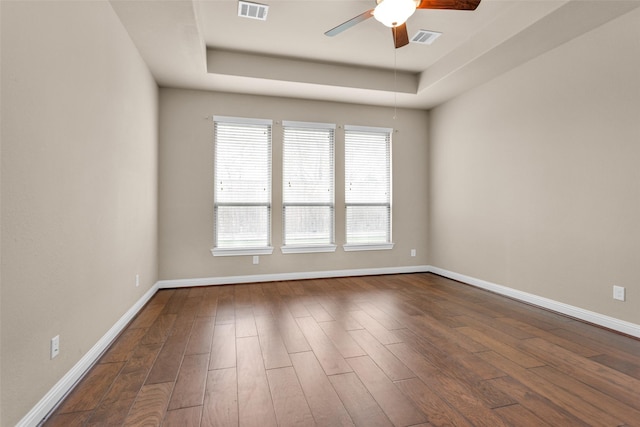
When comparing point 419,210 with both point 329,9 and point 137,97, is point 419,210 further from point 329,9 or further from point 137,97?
point 137,97

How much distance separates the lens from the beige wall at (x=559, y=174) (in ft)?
9.27

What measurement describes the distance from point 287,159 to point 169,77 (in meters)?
1.86

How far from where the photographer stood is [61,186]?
188 cm

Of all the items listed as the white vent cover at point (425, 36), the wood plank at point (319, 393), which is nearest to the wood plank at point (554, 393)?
the wood plank at point (319, 393)

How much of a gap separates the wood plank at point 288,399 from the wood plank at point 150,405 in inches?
23.4

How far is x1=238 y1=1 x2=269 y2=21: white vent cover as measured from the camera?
3036 millimetres

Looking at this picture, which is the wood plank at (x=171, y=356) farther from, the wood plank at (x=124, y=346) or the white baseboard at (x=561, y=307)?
the white baseboard at (x=561, y=307)

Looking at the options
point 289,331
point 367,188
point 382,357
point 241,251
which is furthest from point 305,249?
point 382,357

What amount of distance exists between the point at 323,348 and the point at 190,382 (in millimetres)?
976

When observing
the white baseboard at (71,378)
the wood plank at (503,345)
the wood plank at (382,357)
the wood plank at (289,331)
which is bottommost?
the wood plank at (289,331)

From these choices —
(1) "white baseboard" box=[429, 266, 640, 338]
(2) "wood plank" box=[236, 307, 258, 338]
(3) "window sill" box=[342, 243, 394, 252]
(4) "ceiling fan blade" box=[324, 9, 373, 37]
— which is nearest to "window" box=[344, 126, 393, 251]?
(3) "window sill" box=[342, 243, 394, 252]

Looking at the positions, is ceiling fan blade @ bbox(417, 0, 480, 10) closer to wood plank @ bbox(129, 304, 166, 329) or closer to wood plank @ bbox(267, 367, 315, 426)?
wood plank @ bbox(267, 367, 315, 426)

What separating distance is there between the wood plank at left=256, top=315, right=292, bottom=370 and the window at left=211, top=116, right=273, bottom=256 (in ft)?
5.50

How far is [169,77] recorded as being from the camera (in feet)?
13.4
